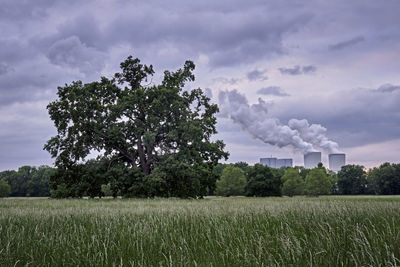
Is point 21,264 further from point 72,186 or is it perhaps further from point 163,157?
point 72,186

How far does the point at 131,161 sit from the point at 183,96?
9.30 metres

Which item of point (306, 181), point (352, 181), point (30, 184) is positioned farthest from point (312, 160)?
point (30, 184)

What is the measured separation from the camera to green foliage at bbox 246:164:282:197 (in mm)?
61122

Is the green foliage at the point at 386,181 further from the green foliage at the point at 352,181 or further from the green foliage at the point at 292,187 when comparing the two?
the green foliage at the point at 292,187

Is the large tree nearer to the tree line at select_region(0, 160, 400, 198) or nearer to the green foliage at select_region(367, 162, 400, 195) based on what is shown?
the tree line at select_region(0, 160, 400, 198)

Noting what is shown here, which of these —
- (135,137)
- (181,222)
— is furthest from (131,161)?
(181,222)

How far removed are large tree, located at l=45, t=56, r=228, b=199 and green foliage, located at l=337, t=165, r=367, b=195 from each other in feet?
256

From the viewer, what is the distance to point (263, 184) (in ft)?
199

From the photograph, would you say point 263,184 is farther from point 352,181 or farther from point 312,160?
point 312,160

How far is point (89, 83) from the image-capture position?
30.2 metres

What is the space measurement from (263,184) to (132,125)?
39.3m

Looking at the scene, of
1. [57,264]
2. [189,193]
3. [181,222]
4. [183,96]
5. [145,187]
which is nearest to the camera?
[57,264]

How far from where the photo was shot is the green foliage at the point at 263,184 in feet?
201

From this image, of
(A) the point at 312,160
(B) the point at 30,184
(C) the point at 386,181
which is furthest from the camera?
(A) the point at 312,160
